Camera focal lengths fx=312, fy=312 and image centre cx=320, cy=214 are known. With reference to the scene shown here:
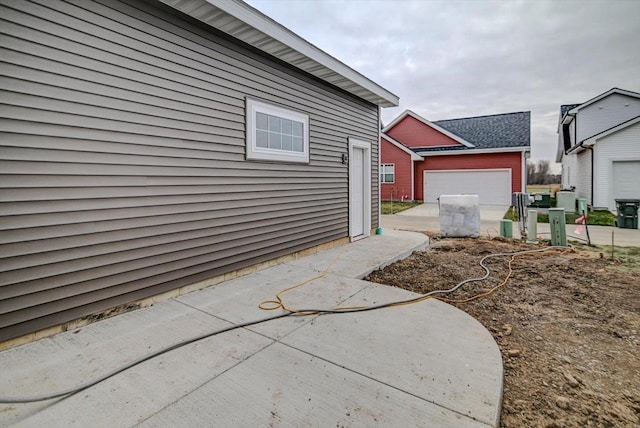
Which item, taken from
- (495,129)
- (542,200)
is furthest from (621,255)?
(495,129)

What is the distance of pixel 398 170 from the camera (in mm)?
18516

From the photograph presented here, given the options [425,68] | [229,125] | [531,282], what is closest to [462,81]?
[425,68]

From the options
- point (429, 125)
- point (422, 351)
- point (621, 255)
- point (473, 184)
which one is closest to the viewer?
point (422, 351)

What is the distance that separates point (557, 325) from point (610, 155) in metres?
13.8

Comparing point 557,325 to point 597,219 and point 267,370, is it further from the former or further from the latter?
point 597,219

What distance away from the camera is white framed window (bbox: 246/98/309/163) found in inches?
168

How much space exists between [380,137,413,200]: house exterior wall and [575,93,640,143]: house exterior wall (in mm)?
8932

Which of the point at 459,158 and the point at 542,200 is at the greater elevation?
the point at 459,158

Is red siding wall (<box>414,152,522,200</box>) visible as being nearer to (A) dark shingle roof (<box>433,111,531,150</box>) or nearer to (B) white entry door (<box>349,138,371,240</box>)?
(A) dark shingle roof (<box>433,111,531,150</box>)

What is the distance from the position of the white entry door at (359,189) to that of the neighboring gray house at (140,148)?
167 cm

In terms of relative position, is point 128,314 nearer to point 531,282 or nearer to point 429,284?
point 429,284

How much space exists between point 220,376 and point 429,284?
2.95 m

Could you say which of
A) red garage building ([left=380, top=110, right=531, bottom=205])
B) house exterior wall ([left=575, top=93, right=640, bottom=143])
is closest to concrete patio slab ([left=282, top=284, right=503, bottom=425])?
red garage building ([left=380, top=110, right=531, bottom=205])

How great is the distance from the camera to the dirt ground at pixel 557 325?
186 cm
